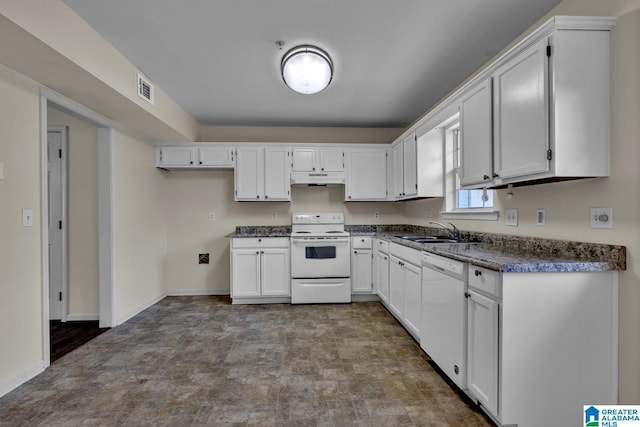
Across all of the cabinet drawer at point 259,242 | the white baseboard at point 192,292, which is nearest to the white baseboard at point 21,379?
the cabinet drawer at point 259,242

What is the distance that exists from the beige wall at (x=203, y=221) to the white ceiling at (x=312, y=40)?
1.39 m

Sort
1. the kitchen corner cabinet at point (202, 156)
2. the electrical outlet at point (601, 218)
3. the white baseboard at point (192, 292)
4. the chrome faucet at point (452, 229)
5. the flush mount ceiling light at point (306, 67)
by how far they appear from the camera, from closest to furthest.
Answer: the electrical outlet at point (601, 218) → the flush mount ceiling light at point (306, 67) → the chrome faucet at point (452, 229) → the kitchen corner cabinet at point (202, 156) → the white baseboard at point (192, 292)

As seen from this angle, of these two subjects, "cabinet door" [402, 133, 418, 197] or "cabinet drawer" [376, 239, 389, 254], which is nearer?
A: "cabinet door" [402, 133, 418, 197]

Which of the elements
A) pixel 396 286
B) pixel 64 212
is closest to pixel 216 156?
pixel 64 212

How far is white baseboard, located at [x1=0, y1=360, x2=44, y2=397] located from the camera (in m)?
2.14

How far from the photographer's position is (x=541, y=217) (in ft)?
6.91

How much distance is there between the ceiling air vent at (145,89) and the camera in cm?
299

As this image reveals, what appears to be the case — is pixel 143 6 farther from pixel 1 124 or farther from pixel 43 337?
pixel 43 337

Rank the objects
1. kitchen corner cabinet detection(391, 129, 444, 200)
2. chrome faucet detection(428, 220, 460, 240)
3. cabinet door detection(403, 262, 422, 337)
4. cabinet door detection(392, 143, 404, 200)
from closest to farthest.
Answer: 1. cabinet door detection(403, 262, 422, 337)
2. chrome faucet detection(428, 220, 460, 240)
3. kitchen corner cabinet detection(391, 129, 444, 200)
4. cabinet door detection(392, 143, 404, 200)

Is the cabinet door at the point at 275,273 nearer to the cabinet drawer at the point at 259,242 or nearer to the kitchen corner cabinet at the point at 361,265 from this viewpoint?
the cabinet drawer at the point at 259,242

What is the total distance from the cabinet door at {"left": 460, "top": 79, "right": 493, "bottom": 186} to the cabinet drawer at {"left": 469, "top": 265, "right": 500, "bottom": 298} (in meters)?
0.65

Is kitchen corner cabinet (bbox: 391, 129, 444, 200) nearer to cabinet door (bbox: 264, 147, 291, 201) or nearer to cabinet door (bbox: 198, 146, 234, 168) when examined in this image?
cabinet door (bbox: 264, 147, 291, 201)

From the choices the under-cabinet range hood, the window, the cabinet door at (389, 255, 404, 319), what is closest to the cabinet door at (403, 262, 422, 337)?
the cabinet door at (389, 255, 404, 319)

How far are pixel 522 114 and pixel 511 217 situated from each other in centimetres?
87
